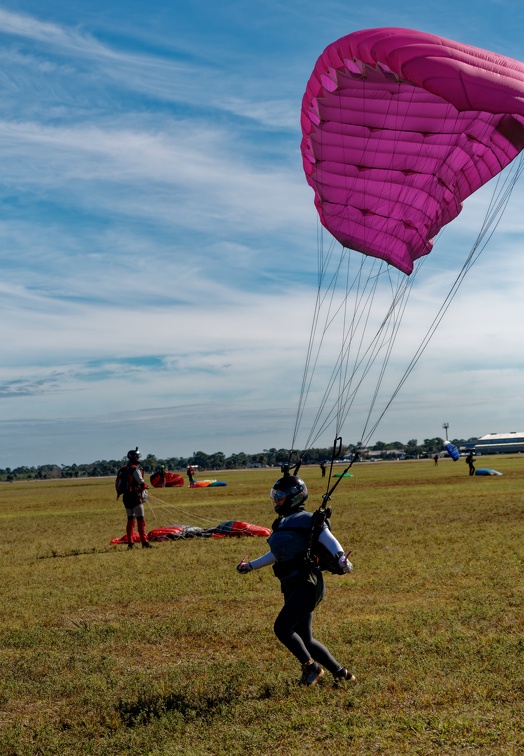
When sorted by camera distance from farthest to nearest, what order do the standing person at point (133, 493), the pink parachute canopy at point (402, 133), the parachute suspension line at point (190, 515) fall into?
the parachute suspension line at point (190, 515), the standing person at point (133, 493), the pink parachute canopy at point (402, 133)

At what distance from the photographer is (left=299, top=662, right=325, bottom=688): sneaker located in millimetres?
7285

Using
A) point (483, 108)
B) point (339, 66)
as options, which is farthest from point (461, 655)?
point (339, 66)

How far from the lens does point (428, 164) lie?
1130 cm

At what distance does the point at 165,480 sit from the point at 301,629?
48.1m

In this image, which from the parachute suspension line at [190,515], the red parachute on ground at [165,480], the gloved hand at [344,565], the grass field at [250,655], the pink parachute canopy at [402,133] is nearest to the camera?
the grass field at [250,655]

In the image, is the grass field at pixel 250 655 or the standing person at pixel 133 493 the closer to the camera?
the grass field at pixel 250 655

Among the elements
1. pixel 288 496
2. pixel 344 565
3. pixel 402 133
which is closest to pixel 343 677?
pixel 344 565

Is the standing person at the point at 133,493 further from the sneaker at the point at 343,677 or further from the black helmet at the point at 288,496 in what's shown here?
the sneaker at the point at 343,677

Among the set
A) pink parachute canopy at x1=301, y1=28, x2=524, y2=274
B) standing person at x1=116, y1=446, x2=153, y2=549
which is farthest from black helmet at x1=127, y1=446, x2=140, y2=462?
pink parachute canopy at x1=301, y1=28, x2=524, y2=274

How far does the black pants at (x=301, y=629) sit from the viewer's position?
723 cm

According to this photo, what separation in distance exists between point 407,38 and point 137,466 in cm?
1211

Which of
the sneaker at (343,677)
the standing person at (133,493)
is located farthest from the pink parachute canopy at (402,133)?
the standing person at (133,493)

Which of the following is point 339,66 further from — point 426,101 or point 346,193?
point 346,193

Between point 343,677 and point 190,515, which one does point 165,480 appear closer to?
point 190,515
